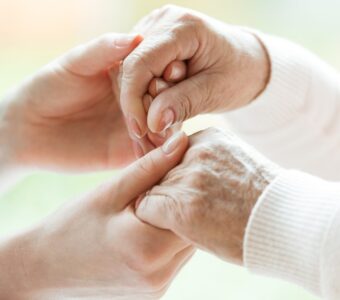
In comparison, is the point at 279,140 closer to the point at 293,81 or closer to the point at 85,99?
the point at 293,81

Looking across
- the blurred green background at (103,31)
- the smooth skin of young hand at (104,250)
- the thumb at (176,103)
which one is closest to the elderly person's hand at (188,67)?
the thumb at (176,103)

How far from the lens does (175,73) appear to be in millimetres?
1108

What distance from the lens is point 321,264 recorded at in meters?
0.79

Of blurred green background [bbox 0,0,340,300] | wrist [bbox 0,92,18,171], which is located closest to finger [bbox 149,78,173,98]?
wrist [bbox 0,92,18,171]

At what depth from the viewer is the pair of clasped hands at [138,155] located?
898 millimetres

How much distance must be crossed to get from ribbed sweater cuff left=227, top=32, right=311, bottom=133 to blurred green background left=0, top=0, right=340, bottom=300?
39 centimetres

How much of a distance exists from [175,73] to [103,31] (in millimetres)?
852

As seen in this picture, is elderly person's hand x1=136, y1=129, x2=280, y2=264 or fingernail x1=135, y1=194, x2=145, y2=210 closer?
elderly person's hand x1=136, y1=129, x2=280, y2=264

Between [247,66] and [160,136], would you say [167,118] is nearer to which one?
[160,136]

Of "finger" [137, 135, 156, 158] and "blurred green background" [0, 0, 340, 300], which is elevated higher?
"finger" [137, 135, 156, 158]

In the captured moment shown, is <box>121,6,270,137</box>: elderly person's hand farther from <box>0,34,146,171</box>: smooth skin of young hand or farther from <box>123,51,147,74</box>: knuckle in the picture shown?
<box>0,34,146,171</box>: smooth skin of young hand

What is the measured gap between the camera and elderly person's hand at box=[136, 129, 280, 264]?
854mm

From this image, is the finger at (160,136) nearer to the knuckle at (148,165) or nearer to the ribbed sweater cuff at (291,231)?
the knuckle at (148,165)

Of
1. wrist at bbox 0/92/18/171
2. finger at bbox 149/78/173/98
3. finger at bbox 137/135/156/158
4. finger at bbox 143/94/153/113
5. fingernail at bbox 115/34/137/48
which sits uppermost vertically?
fingernail at bbox 115/34/137/48
